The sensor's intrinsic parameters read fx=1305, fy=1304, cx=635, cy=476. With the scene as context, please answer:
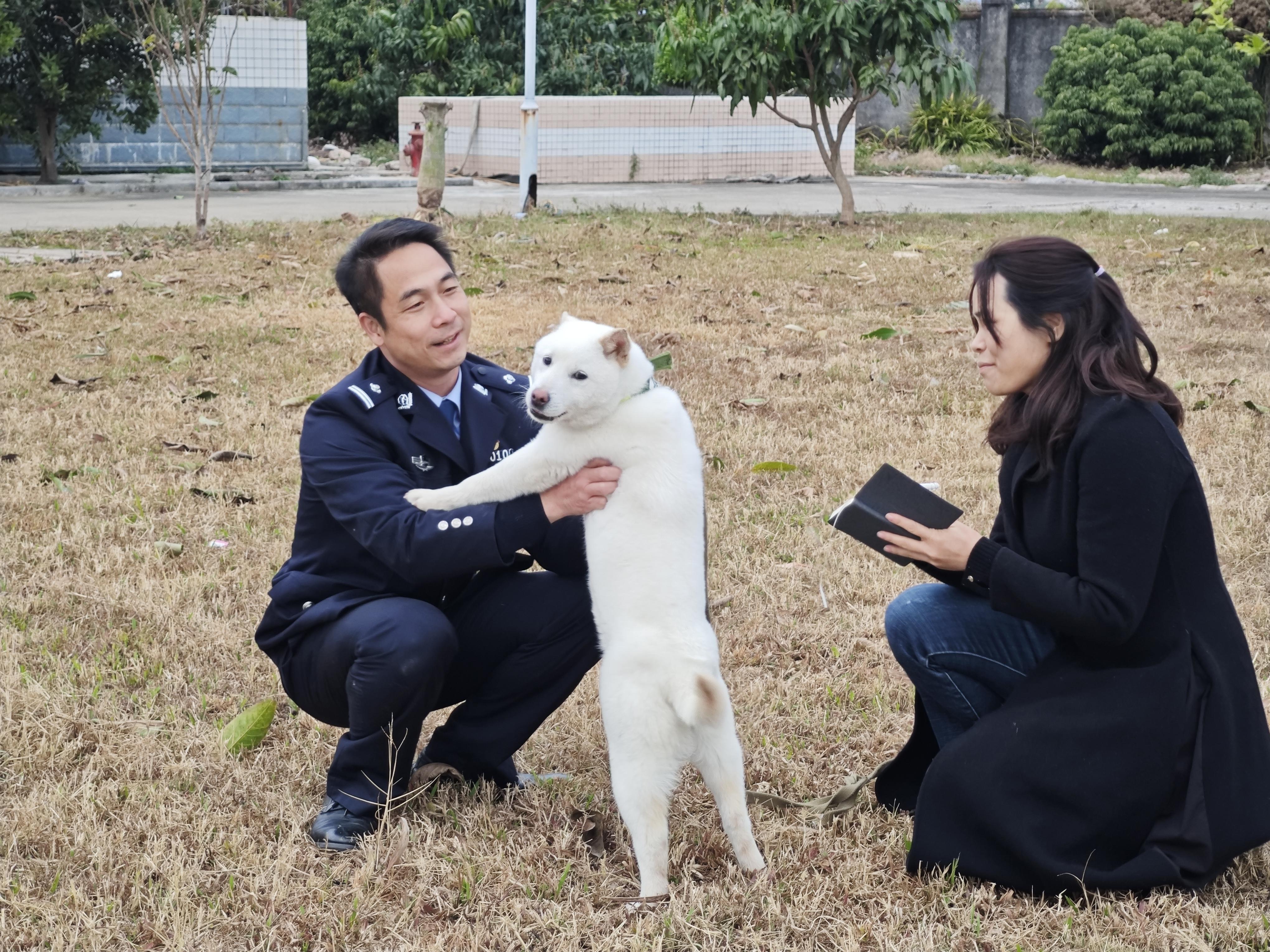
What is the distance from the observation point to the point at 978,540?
265 centimetres

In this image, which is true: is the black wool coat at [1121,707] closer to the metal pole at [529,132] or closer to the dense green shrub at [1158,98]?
the metal pole at [529,132]

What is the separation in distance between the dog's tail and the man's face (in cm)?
96

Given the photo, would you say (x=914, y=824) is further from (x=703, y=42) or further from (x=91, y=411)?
(x=703, y=42)

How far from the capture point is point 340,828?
113 inches

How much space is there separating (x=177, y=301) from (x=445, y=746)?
6.51 meters

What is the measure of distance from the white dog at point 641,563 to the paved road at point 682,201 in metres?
11.3

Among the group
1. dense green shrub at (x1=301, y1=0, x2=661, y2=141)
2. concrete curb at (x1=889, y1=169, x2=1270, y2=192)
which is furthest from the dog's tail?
dense green shrub at (x1=301, y1=0, x2=661, y2=141)

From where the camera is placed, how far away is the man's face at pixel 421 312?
293 cm

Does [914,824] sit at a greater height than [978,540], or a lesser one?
lesser

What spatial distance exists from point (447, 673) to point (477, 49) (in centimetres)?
2171

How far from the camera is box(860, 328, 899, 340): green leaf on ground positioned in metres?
7.83

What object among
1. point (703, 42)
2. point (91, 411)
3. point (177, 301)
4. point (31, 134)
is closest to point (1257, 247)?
point (703, 42)

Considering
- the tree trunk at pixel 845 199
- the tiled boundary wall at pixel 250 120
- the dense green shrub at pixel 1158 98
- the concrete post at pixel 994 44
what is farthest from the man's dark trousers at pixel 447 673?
the concrete post at pixel 994 44

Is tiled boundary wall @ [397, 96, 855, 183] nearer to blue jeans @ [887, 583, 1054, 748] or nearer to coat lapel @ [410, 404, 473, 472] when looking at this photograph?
coat lapel @ [410, 404, 473, 472]
